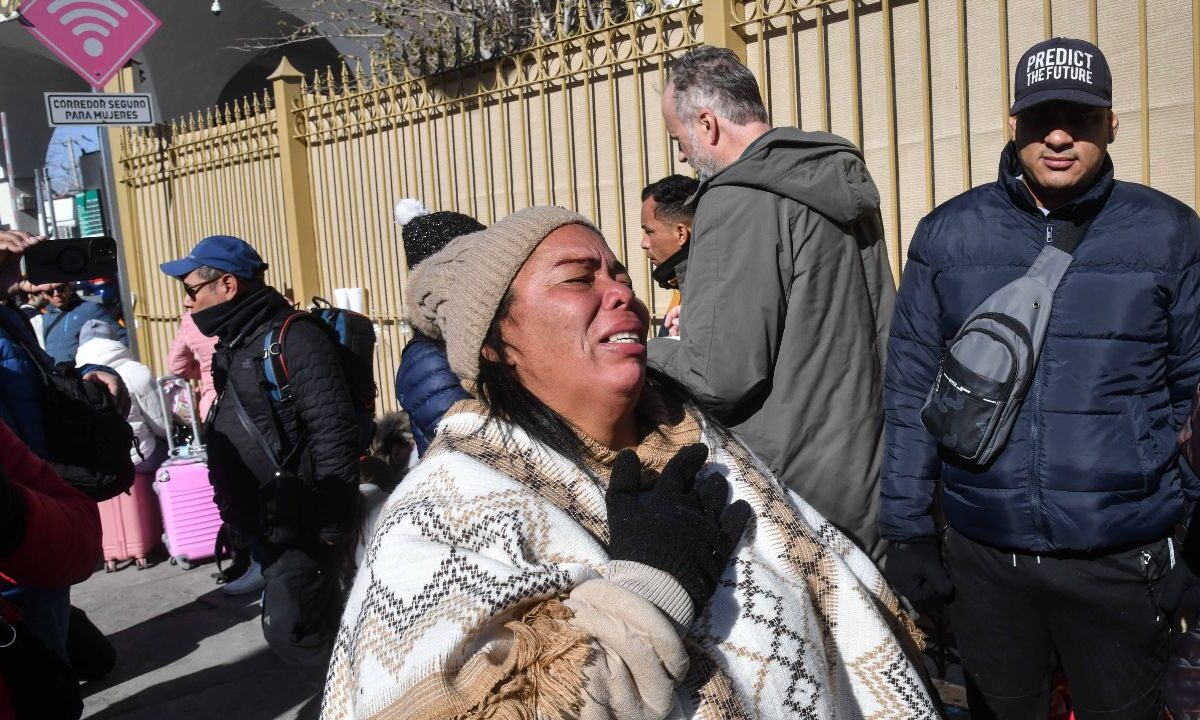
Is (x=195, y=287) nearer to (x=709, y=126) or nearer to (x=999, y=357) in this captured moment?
(x=709, y=126)

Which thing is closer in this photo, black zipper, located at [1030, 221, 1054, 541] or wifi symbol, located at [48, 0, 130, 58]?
black zipper, located at [1030, 221, 1054, 541]

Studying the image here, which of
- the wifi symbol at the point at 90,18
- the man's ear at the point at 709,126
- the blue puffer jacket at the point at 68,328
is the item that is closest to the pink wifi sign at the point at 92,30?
the wifi symbol at the point at 90,18

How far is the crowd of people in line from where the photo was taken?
139 centimetres

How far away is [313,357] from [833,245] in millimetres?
2239

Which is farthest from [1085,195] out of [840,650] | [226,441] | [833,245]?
[226,441]

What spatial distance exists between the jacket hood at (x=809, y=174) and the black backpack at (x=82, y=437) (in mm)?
2344

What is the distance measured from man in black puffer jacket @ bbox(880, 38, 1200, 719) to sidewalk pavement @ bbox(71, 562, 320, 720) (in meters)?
3.02

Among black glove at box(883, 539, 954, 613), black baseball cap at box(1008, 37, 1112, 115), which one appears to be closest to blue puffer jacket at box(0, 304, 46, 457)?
black glove at box(883, 539, 954, 613)

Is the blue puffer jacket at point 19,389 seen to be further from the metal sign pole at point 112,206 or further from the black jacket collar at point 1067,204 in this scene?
the metal sign pole at point 112,206

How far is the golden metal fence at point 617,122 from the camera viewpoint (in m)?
3.53

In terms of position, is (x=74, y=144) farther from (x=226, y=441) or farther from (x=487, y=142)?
(x=226, y=441)

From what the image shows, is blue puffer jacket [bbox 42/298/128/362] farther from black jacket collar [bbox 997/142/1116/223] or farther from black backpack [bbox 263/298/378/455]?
black jacket collar [bbox 997/142/1116/223]

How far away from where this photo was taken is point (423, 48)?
244 inches

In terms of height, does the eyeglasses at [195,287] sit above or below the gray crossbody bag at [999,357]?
above
